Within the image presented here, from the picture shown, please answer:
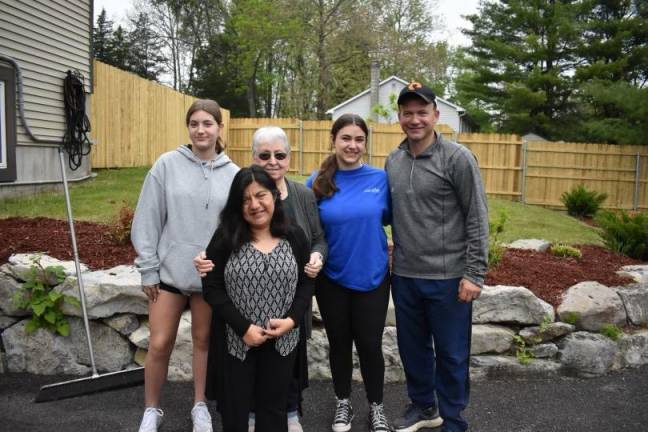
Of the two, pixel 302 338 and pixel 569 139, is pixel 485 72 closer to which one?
pixel 569 139

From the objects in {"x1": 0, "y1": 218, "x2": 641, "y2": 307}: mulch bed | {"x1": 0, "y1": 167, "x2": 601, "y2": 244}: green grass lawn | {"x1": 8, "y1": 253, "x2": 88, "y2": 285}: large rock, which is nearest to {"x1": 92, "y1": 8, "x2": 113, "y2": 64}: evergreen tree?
{"x1": 0, "y1": 167, "x2": 601, "y2": 244}: green grass lawn

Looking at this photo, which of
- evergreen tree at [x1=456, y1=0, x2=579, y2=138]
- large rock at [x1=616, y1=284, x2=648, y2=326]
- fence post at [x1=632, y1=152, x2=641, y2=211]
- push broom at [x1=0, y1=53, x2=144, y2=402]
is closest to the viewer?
push broom at [x1=0, y1=53, x2=144, y2=402]

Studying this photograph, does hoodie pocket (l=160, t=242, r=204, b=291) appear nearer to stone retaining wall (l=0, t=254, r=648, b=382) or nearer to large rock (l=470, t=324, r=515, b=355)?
stone retaining wall (l=0, t=254, r=648, b=382)

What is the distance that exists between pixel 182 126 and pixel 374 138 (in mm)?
6004

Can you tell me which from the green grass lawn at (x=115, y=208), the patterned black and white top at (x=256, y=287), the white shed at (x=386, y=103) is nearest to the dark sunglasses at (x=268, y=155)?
the patterned black and white top at (x=256, y=287)

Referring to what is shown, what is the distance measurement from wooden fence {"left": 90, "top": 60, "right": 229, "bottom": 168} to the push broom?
118 cm

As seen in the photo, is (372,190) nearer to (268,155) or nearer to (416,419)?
(268,155)

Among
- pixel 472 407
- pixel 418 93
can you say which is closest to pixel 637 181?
pixel 472 407

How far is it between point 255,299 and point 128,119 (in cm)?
1146

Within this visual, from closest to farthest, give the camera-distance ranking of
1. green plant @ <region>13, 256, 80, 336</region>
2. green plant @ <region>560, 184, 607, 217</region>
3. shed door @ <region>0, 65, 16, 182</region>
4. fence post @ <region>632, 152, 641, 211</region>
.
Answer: green plant @ <region>13, 256, 80, 336</region>
shed door @ <region>0, 65, 16, 182</region>
green plant @ <region>560, 184, 607, 217</region>
fence post @ <region>632, 152, 641, 211</region>

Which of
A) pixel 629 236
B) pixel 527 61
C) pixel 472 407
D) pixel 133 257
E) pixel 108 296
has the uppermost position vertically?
pixel 527 61

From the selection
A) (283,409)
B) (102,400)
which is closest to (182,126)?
(102,400)

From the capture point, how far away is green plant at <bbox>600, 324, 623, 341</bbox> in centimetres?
420

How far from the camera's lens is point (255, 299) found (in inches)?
97.3
